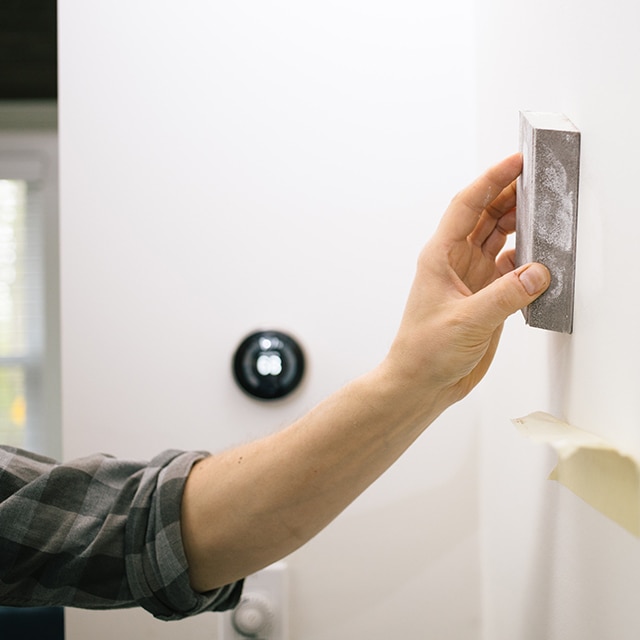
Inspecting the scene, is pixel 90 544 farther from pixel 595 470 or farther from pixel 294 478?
pixel 595 470

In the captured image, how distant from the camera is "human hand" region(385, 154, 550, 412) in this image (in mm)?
701

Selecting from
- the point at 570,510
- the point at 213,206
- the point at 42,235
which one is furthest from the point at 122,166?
the point at 42,235

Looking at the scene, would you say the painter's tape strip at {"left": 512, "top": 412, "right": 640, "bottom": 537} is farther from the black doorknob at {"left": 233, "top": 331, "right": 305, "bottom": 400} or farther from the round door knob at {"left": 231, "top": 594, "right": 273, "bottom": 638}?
the round door knob at {"left": 231, "top": 594, "right": 273, "bottom": 638}

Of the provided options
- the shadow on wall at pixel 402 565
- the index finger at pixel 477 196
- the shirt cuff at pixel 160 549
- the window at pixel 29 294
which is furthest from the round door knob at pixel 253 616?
the window at pixel 29 294

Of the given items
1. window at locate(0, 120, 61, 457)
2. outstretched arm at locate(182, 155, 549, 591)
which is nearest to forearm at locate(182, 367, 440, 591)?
outstretched arm at locate(182, 155, 549, 591)

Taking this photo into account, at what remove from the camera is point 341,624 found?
139 centimetres

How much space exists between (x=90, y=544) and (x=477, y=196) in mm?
576

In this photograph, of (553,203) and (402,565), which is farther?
(402,565)

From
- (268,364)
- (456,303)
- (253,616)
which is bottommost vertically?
(253,616)

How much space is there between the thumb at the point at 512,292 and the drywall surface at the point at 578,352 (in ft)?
0.15

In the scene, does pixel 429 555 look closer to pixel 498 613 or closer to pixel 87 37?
pixel 498 613

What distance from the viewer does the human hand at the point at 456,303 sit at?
0.70 meters

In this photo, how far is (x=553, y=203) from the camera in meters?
0.69

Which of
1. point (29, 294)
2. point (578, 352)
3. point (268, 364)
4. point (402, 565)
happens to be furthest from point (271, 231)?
point (29, 294)
